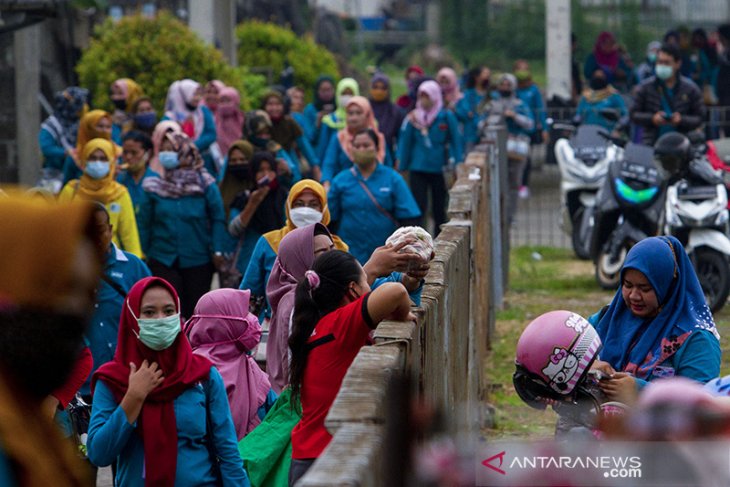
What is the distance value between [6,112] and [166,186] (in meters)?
8.28

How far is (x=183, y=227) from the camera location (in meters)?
10.4

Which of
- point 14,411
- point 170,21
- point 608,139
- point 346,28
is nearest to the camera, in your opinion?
point 14,411

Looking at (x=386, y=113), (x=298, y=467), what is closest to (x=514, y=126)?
(x=386, y=113)

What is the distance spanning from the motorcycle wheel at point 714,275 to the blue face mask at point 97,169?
422 centimetres

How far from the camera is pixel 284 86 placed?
2325cm

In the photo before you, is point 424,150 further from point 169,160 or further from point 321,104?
point 169,160

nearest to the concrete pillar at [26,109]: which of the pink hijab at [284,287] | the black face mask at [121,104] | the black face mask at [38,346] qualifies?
the black face mask at [121,104]

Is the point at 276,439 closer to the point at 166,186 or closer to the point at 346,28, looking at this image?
the point at 166,186

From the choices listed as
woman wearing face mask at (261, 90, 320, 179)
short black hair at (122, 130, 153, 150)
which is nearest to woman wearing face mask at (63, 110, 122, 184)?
short black hair at (122, 130, 153, 150)

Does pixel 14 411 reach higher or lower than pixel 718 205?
higher

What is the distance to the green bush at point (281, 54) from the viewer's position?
83.4 feet

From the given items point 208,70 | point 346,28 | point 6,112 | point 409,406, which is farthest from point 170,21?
point 346,28

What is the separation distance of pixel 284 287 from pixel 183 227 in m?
3.64

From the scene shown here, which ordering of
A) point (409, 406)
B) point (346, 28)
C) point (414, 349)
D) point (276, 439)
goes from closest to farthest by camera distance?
point (409, 406)
point (414, 349)
point (276, 439)
point (346, 28)
